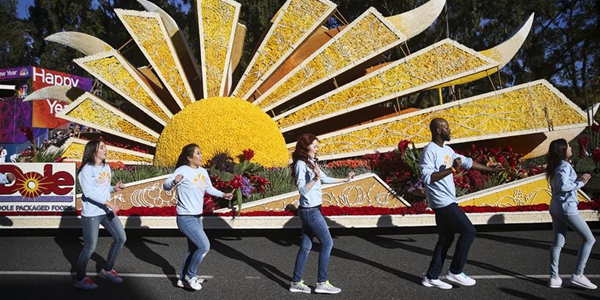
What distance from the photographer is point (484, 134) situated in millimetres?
11250

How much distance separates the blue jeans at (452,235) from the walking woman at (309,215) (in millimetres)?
1037

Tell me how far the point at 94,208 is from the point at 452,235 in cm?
365

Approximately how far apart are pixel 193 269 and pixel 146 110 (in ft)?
26.6

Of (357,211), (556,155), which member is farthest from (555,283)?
(357,211)

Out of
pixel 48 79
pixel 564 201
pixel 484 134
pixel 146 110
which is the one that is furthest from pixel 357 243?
pixel 48 79

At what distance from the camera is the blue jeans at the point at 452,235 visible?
15.4 ft

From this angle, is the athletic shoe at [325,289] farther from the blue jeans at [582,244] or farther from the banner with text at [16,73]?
the banner with text at [16,73]

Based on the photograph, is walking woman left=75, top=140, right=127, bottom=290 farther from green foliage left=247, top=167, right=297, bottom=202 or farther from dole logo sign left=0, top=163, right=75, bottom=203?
green foliage left=247, top=167, right=297, bottom=202

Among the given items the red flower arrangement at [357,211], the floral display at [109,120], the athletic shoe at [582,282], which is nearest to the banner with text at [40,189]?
the red flower arrangement at [357,211]

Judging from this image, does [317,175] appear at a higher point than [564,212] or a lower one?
higher

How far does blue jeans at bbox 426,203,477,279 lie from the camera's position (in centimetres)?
471

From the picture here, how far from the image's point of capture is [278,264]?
Result: 606 cm

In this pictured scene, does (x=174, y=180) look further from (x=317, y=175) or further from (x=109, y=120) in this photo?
(x=109, y=120)

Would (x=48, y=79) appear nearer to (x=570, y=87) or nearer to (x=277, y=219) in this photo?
(x=277, y=219)
